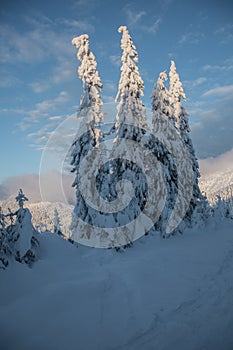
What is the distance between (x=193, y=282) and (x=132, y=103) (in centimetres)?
1466

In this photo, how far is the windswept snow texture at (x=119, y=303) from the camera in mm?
6555

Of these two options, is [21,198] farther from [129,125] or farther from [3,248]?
[129,125]

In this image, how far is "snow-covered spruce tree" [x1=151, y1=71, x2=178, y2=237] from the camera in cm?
2253

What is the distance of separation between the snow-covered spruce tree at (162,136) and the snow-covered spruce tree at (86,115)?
6.16 metres

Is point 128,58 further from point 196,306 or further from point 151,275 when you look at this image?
point 196,306

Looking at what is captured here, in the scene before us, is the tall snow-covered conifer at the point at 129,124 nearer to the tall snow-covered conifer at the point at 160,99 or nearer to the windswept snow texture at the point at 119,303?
the tall snow-covered conifer at the point at 160,99

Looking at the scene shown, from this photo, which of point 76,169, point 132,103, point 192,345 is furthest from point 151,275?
point 132,103

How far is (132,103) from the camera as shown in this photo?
20547 millimetres

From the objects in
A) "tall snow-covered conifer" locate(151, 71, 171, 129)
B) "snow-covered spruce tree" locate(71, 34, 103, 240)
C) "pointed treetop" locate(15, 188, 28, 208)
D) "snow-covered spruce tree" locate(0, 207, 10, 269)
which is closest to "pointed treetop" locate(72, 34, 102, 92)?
"snow-covered spruce tree" locate(71, 34, 103, 240)

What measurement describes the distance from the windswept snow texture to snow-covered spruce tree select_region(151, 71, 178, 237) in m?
9.54

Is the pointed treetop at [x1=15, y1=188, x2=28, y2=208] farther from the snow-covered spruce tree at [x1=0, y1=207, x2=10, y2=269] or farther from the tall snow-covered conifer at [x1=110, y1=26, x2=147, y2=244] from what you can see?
the tall snow-covered conifer at [x1=110, y1=26, x2=147, y2=244]

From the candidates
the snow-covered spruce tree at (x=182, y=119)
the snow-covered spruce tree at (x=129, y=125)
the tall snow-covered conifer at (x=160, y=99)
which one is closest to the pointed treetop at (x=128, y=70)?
the snow-covered spruce tree at (x=129, y=125)

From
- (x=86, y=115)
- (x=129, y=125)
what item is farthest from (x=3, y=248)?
(x=129, y=125)

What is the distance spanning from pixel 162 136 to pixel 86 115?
7516 mm
